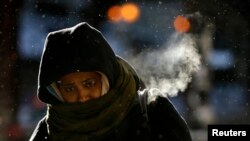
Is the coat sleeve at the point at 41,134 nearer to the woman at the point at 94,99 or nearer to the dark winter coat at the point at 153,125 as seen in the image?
the woman at the point at 94,99

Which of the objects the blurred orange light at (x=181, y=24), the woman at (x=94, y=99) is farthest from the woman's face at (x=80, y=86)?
the blurred orange light at (x=181, y=24)

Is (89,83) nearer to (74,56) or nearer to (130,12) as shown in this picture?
(74,56)

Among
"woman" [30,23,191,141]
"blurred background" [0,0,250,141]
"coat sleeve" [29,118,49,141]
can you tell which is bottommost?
"coat sleeve" [29,118,49,141]

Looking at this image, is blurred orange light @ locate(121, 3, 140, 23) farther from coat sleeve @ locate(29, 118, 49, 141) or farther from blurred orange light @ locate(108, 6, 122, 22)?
coat sleeve @ locate(29, 118, 49, 141)

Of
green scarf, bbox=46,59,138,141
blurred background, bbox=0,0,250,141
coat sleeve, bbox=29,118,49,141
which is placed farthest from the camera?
blurred background, bbox=0,0,250,141

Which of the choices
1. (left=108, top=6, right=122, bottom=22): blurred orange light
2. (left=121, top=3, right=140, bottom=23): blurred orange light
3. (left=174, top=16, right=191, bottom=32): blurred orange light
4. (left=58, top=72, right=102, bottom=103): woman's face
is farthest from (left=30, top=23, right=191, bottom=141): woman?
(left=121, top=3, right=140, bottom=23): blurred orange light

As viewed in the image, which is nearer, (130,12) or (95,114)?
(95,114)

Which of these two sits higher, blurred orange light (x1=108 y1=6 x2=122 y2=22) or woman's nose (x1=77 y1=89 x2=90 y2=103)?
blurred orange light (x1=108 y1=6 x2=122 y2=22)

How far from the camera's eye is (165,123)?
3264 mm

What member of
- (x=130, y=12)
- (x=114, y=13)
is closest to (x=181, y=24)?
(x=114, y=13)

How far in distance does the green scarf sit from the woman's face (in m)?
0.07

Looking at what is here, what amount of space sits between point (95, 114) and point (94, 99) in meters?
0.10

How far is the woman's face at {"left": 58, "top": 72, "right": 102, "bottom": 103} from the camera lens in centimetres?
326

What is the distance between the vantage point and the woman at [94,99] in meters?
3.23
